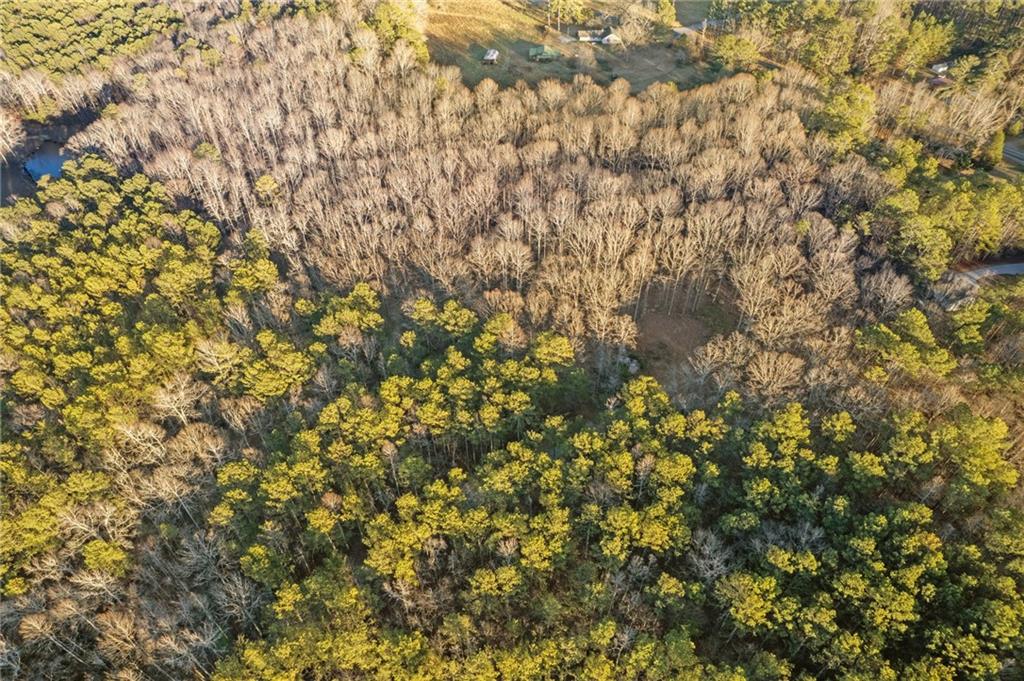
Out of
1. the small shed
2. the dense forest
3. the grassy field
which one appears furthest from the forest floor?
the small shed

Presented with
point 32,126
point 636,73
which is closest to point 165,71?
point 32,126

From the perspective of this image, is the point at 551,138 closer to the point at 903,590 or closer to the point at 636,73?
the point at 636,73

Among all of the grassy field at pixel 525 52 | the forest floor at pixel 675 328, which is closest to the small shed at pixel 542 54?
the grassy field at pixel 525 52

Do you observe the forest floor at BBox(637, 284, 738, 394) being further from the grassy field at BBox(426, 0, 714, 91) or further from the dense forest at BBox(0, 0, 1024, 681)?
the grassy field at BBox(426, 0, 714, 91)

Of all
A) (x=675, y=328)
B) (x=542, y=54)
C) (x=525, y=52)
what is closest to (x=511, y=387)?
(x=675, y=328)

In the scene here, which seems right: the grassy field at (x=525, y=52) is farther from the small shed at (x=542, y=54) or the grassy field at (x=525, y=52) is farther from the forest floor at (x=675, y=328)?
the forest floor at (x=675, y=328)

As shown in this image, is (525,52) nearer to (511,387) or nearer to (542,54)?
(542,54)
